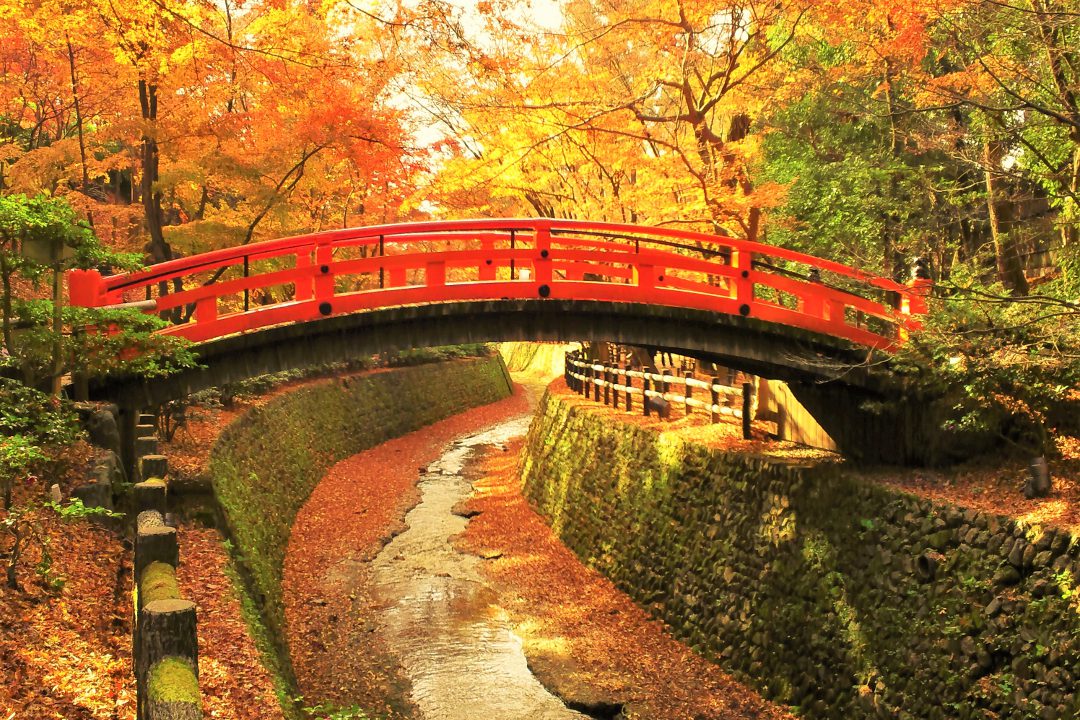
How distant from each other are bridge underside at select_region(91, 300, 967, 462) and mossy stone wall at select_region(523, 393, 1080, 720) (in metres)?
1.29

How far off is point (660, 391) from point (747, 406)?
11.2 ft

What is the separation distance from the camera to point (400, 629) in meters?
12.4

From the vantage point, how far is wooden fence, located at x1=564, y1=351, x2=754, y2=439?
13852 millimetres

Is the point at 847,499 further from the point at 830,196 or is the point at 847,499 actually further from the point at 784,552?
the point at 830,196

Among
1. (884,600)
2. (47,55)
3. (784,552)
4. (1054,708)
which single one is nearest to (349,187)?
(47,55)

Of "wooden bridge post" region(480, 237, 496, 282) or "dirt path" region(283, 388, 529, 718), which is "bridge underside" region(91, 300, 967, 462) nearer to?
"wooden bridge post" region(480, 237, 496, 282)

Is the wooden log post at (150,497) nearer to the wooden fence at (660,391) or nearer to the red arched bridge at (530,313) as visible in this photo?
the red arched bridge at (530,313)

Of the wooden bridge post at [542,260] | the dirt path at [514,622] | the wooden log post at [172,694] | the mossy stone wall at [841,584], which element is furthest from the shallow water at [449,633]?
the wooden log post at [172,694]

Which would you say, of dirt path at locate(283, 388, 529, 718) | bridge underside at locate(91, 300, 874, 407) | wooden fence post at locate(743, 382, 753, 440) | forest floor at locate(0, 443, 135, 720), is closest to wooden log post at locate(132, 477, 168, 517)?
forest floor at locate(0, 443, 135, 720)

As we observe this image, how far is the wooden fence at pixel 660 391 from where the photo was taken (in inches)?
545

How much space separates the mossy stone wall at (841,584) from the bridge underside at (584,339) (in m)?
1.29

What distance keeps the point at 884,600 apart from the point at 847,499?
1473mm

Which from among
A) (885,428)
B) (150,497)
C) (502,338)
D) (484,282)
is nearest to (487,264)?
(484,282)

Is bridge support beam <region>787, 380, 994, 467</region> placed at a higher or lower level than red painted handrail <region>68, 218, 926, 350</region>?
lower
